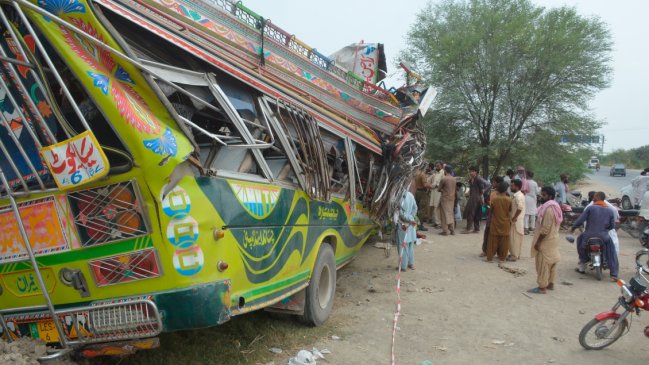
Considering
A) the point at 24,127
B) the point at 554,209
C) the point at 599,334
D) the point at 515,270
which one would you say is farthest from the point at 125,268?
the point at 515,270

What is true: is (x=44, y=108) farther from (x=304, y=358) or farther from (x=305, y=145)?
(x=304, y=358)

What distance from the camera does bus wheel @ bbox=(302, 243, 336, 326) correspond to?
15.7 ft

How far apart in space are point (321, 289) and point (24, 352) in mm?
3092

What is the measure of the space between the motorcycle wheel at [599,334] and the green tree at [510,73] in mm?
12584

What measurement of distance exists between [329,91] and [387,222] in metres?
2.88

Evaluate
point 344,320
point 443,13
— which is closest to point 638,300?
point 344,320

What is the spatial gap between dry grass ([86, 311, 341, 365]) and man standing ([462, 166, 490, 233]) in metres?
7.33

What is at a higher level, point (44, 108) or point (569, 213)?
point (44, 108)

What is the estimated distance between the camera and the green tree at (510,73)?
15.8 metres

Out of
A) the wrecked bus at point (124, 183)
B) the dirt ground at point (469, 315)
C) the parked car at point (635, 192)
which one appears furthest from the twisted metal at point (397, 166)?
the parked car at point (635, 192)

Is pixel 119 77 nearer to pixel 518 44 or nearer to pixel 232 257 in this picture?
pixel 232 257

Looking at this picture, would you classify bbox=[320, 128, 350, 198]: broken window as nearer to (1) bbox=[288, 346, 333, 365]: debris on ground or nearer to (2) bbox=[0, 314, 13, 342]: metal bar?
(1) bbox=[288, 346, 333, 365]: debris on ground

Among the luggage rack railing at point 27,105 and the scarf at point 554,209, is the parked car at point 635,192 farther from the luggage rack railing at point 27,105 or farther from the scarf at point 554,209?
the luggage rack railing at point 27,105

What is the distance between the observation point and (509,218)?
27.4ft
